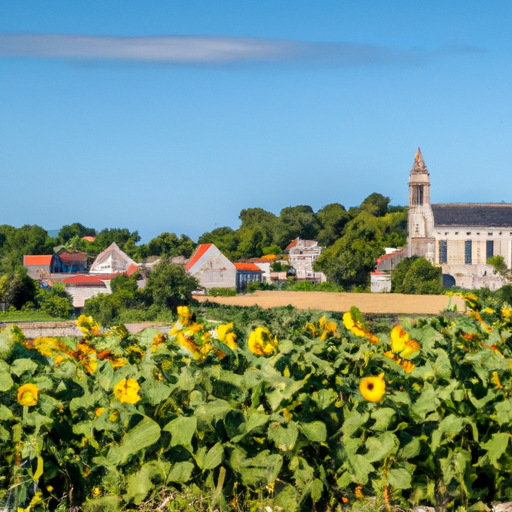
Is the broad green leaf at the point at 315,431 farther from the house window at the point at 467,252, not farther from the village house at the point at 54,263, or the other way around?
the house window at the point at 467,252

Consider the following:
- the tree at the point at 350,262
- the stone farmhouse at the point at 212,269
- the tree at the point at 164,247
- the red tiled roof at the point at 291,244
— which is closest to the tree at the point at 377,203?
the red tiled roof at the point at 291,244

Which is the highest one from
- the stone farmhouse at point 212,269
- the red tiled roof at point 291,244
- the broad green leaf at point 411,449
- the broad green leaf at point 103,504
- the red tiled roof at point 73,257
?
the red tiled roof at point 291,244

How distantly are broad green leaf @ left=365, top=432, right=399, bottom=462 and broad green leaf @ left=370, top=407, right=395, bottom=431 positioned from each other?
0.04m

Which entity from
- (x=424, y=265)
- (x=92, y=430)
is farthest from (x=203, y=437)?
(x=424, y=265)

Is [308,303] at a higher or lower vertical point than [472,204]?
lower

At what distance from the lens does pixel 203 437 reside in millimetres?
3467

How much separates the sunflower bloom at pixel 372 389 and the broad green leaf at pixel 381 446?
0.17 m

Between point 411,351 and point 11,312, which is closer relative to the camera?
point 411,351

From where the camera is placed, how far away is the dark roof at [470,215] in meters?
66.8

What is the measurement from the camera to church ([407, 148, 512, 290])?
64625mm

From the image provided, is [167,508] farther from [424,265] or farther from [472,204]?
[472,204]

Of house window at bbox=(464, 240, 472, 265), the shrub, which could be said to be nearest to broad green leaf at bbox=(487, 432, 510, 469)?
the shrub

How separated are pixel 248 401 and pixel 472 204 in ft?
222

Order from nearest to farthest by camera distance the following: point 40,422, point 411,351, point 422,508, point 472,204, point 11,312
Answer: point 40,422, point 422,508, point 411,351, point 11,312, point 472,204
